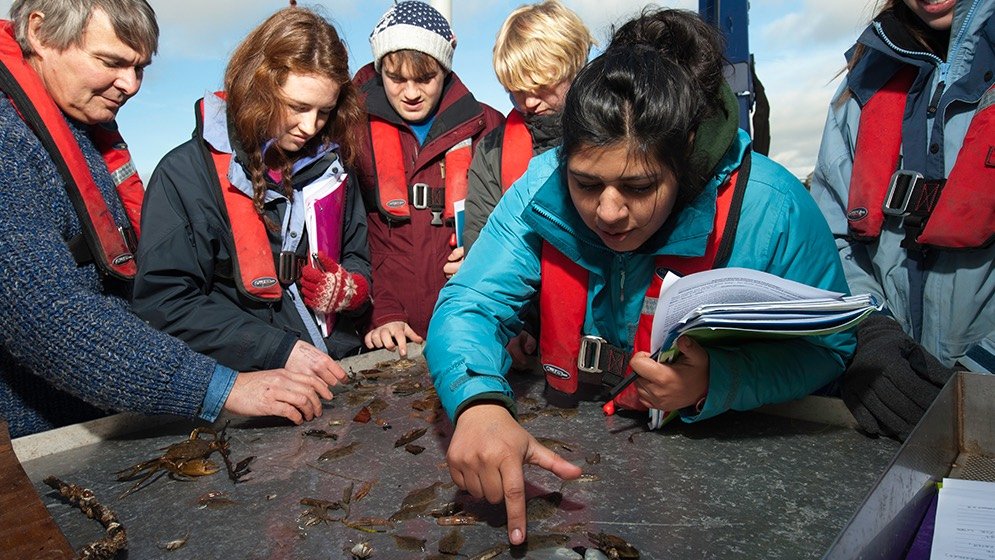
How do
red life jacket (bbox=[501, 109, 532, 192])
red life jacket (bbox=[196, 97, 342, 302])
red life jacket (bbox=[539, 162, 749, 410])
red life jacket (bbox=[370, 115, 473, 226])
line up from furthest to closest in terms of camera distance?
red life jacket (bbox=[370, 115, 473, 226])
red life jacket (bbox=[501, 109, 532, 192])
red life jacket (bbox=[196, 97, 342, 302])
red life jacket (bbox=[539, 162, 749, 410])

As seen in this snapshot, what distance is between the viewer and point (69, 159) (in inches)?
86.2

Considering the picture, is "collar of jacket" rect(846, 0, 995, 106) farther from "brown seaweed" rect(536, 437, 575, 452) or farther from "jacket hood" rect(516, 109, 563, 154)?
"brown seaweed" rect(536, 437, 575, 452)

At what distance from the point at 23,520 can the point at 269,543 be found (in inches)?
17.6

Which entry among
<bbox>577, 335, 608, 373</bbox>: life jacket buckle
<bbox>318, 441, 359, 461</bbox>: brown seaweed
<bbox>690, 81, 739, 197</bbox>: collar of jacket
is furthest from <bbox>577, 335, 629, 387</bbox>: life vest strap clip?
<bbox>318, 441, 359, 461</bbox>: brown seaweed

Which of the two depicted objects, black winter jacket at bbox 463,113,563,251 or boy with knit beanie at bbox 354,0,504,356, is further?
boy with knit beanie at bbox 354,0,504,356

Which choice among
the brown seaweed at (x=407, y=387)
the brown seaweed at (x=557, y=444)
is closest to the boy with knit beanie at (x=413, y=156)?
the brown seaweed at (x=407, y=387)

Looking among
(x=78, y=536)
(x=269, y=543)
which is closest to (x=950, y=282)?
(x=269, y=543)

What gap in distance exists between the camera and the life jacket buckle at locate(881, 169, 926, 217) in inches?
89.4

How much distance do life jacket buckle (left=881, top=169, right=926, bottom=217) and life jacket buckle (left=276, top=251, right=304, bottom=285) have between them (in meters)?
2.22

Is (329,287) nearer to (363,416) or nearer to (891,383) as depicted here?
(363,416)

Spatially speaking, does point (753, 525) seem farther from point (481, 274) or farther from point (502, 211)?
point (502, 211)

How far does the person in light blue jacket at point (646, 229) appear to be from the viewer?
1588 millimetres

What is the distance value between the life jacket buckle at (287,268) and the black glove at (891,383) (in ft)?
6.63

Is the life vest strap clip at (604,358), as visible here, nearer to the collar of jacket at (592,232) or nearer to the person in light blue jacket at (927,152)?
the collar of jacket at (592,232)
